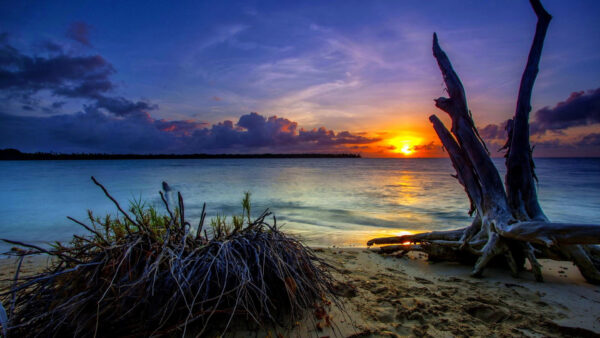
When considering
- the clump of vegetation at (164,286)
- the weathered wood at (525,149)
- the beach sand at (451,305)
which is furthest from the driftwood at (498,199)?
the clump of vegetation at (164,286)

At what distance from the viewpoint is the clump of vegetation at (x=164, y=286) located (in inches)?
69.8

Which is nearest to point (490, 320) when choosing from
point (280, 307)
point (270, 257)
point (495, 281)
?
point (495, 281)

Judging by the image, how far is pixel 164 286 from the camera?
6.36 feet

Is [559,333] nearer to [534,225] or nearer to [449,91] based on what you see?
[534,225]

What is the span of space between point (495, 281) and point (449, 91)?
124 inches

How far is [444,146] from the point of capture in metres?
5.16

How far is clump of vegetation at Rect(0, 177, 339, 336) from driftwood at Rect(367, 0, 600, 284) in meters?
2.63

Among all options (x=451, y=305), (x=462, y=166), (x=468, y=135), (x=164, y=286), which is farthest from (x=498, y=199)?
(x=164, y=286)

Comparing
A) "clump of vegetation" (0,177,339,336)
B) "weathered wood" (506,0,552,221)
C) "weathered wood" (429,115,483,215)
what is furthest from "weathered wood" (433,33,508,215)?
"clump of vegetation" (0,177,339,336)

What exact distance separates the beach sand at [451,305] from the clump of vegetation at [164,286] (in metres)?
0.26

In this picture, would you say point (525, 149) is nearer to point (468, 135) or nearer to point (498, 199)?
point (468, 135)

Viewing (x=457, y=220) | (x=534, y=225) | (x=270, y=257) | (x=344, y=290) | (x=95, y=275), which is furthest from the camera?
(x=457, y=220)

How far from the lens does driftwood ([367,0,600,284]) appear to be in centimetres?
359

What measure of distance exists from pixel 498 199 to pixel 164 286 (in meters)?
4.49
